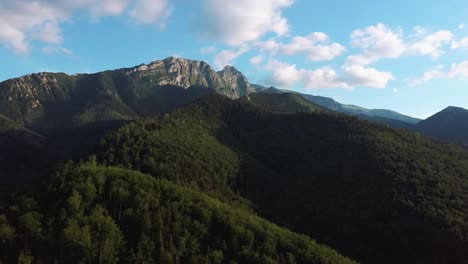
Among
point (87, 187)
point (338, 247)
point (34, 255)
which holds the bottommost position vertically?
point (338, 247)

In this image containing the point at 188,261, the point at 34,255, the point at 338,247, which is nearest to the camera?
the point at 34,255

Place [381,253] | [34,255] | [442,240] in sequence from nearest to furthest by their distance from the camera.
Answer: [34,255] < [442,240] < [381,253]

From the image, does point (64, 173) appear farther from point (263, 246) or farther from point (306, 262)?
point (306, 262)

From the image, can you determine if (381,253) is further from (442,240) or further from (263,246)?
(263,246)

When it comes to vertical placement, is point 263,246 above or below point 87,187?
below

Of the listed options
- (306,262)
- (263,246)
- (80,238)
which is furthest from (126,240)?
(306,262)

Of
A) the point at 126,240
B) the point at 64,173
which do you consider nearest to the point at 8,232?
the point at 126,240

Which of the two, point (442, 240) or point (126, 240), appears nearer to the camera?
point (126, 240)
